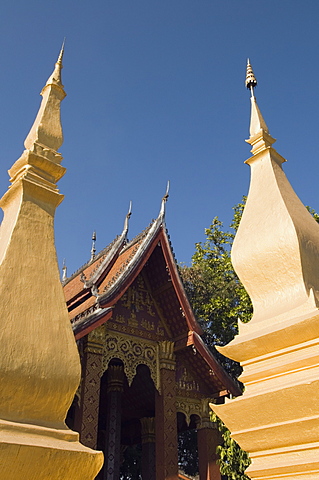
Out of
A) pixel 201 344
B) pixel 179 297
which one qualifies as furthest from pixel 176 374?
pixel 179 297

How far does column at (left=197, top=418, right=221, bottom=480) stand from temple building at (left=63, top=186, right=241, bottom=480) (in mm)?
18

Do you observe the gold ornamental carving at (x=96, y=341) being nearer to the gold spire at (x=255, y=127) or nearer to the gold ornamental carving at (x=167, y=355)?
the gold ornamental carving at (x=167, y=355)

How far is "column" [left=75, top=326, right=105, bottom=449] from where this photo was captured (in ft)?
24.1

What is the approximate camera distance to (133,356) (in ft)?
29.5

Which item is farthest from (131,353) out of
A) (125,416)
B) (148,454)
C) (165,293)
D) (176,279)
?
(125,416)

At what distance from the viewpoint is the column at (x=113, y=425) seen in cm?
869

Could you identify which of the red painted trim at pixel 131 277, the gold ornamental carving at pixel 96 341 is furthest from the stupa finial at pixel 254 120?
the gold ornamental carving at pixel 96 341

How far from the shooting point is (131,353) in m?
8.97

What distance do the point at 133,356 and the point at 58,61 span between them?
6689 millimetres

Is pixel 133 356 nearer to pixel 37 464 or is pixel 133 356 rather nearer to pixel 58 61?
pixel 58 61

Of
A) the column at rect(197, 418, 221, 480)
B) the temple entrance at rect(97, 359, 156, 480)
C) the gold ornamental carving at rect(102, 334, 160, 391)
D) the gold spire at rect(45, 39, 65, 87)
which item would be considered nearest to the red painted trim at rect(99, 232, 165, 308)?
the gold ornamental carving at rect(102, 334, 160, 391)

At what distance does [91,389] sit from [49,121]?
19.2 feet

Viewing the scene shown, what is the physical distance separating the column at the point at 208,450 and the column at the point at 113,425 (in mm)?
1623

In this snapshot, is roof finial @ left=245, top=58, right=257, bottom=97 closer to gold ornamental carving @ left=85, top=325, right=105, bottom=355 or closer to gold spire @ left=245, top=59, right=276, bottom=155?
gold spire @ left=245, top=59, right=276, bottom=155
